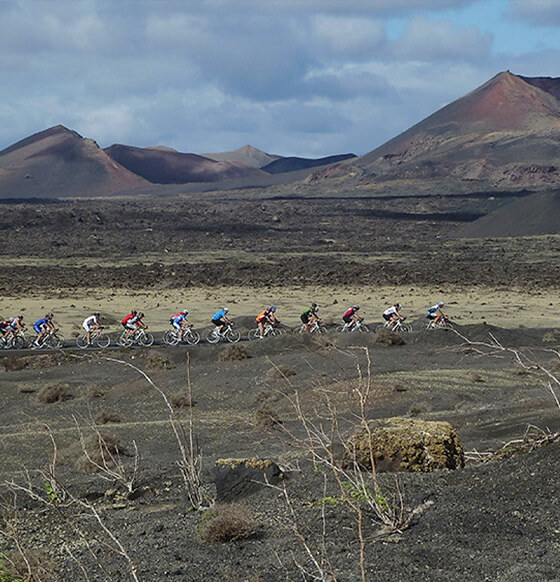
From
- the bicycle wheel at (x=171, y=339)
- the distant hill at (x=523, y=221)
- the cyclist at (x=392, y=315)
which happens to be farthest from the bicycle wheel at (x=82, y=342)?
the distant hill at (x=523, y=221)

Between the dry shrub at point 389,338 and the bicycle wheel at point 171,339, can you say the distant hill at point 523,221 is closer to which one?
the dry shrub at point 389,338

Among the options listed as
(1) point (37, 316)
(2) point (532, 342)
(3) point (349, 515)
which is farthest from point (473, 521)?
(1) point (37, 316)

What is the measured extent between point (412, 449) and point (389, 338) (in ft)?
59.5

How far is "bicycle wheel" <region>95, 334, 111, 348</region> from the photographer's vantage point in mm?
29200

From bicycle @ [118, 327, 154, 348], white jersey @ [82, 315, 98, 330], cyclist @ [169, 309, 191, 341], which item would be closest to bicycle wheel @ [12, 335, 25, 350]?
white jersey @ [82, 315, 98, 330]

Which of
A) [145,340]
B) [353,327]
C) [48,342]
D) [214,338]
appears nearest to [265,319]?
[214,338]

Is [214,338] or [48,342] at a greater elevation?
[48,342]

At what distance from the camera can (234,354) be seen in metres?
25.9

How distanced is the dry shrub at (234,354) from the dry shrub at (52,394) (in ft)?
17.4

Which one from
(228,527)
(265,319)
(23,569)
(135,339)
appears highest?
(23,569)

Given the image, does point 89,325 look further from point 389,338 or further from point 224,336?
point 389,338

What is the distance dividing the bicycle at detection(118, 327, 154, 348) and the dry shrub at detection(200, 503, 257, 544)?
21676 mm

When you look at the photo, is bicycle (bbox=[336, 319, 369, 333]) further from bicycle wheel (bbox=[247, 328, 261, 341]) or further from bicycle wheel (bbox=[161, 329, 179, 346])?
bicycle wheel (bbox=[161, 329, 179, 346])

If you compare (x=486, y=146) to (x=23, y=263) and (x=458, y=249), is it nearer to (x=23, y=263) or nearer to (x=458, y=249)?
(x=458, y=249)
